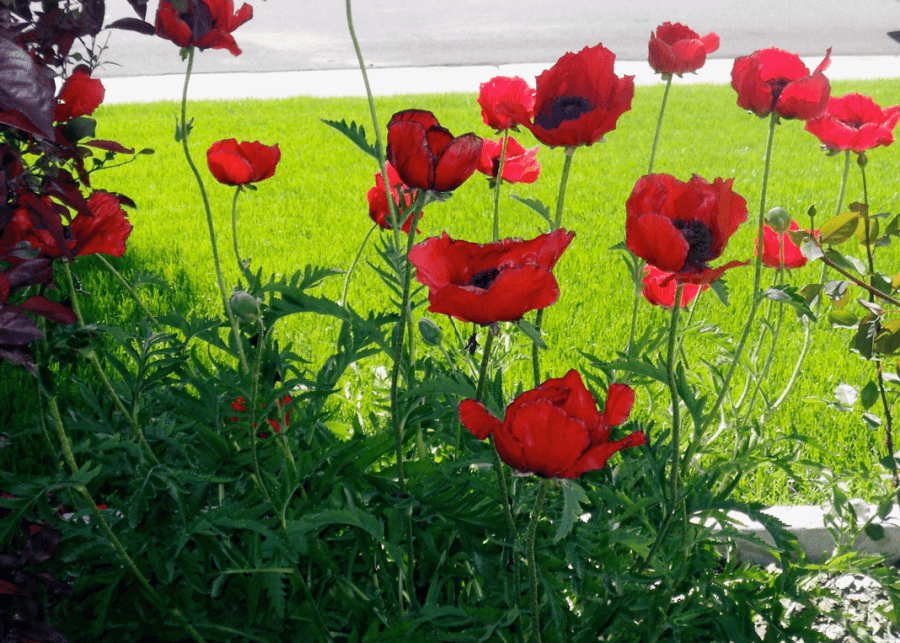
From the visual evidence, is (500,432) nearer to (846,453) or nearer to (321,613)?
(321,613)

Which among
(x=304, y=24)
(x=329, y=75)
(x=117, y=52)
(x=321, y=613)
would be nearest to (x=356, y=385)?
(x=321, y=613)

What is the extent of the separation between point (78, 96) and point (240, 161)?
347 mm

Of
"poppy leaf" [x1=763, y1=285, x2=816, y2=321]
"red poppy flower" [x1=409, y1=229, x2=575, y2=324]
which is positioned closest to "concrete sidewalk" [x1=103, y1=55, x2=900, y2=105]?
"poppy leaf" [x1=763, y1=285, x2=816, y2=321]

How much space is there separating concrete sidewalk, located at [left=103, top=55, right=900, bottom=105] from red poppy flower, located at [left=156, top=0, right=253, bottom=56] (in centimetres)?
579

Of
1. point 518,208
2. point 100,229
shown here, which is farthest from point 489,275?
point 518,208

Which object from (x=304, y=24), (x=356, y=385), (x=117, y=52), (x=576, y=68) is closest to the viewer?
(x=576, y=68)

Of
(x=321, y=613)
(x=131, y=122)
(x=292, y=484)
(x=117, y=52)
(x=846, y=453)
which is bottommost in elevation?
(x=846, y=453)

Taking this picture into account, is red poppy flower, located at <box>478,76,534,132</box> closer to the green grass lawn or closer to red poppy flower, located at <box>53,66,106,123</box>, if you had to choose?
the green grass lawn

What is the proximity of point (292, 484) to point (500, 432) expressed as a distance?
430 mm

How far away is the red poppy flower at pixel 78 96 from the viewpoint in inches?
42.4

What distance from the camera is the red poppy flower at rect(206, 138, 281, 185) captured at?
54.8 inches

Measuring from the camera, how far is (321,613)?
1136mm

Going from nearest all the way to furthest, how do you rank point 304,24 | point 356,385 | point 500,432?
1. point 500,432
2. point 356,385
3. point 304,24

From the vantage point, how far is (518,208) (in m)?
3.96
